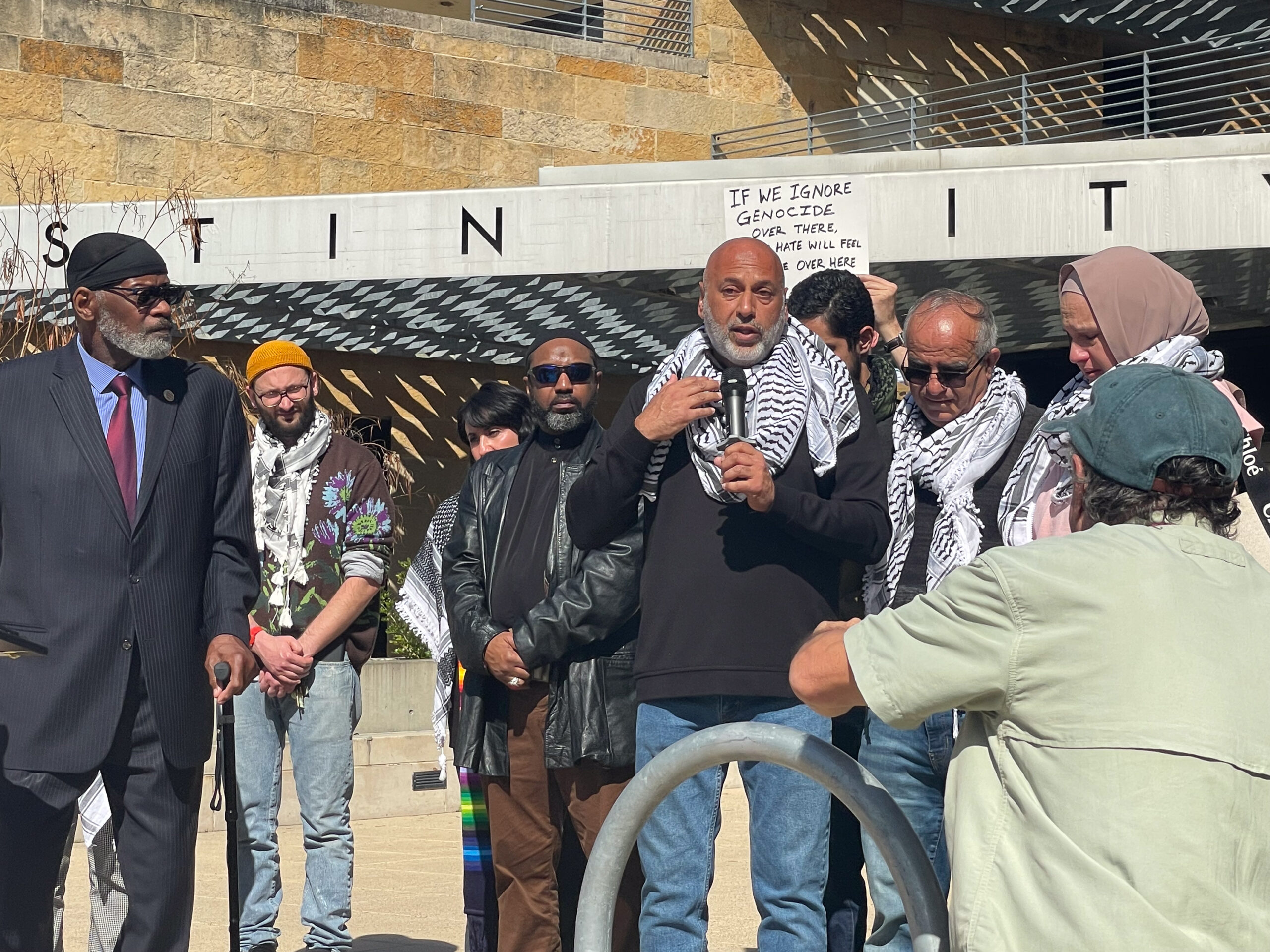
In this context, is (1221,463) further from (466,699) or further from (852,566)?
(466,699)

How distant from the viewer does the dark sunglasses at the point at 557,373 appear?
5.36 m

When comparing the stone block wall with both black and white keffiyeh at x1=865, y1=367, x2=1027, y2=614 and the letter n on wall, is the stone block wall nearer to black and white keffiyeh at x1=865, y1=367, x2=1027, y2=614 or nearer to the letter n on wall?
the letter n on wall

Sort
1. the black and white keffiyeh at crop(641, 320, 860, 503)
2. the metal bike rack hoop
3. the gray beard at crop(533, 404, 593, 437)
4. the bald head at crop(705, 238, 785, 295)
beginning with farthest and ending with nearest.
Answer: the gray beard at crop(533, 404, 593, 437) → the bald head at crop(705, 238, 785, 295) → the black and white keffiyeh at crop(641, 320, 860, 503) → the metal bike rack hoop

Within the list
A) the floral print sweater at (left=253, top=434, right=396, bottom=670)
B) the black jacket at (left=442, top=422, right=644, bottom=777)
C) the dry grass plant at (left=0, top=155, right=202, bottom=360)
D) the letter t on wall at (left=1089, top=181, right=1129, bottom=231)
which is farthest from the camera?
the dry grass plant at (left=0, top=155, right=202, bottom=360)

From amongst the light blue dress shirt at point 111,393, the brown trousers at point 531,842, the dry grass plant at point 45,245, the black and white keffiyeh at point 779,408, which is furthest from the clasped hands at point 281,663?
the dry grass plant at point 45,245

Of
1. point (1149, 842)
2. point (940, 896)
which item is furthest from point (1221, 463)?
point (940, 896)

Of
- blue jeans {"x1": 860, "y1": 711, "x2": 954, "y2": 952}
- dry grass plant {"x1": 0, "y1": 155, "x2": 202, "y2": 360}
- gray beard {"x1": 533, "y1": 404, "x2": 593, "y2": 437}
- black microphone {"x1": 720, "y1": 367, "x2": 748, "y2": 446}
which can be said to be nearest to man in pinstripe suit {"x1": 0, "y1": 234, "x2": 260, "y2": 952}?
gray beard {"x1": 533, "y1": 404, "x2": 593, "y2": 437}

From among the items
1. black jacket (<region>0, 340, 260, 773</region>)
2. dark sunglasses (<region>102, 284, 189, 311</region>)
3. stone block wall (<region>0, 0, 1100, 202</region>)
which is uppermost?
stone block wall (<region>0, 0, 1100, 202</region>)

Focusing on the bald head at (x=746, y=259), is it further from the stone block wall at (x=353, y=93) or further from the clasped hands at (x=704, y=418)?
the stone block wall at (x=353, y=93)

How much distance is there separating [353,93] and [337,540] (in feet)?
36.4

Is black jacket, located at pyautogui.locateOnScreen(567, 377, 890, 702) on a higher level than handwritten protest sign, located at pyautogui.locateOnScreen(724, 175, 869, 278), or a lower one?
lower

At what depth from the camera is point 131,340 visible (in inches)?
175

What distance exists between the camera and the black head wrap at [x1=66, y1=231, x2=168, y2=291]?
4461 mm

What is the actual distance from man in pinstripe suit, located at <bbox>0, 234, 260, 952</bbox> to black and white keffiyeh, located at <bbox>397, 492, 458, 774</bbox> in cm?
146
